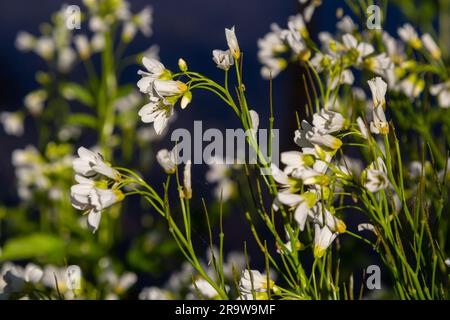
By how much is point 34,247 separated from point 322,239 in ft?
2.91

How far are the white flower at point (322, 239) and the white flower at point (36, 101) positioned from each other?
3.86 ft

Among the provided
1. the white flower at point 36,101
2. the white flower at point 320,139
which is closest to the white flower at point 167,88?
the white flower at point 320,139

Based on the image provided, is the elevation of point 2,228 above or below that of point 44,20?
below

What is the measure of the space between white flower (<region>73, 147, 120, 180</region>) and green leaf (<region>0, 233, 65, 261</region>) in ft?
2.44

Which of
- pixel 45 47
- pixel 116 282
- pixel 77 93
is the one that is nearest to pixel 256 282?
pixel 116 282

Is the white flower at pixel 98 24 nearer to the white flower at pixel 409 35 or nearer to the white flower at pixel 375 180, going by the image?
the white flower at pixel 409 35

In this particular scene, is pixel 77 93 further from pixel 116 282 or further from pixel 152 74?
pixel 152 74

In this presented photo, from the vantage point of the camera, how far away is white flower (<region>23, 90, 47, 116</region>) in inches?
65.0

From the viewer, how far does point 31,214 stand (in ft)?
5.97

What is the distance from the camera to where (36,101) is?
1.65m

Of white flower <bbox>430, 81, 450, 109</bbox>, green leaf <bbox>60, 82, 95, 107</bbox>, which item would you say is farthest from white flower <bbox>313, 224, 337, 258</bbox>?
green leaf <bbox>60, 82, 95, 107</bbox>

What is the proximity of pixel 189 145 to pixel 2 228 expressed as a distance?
1.13 metres
